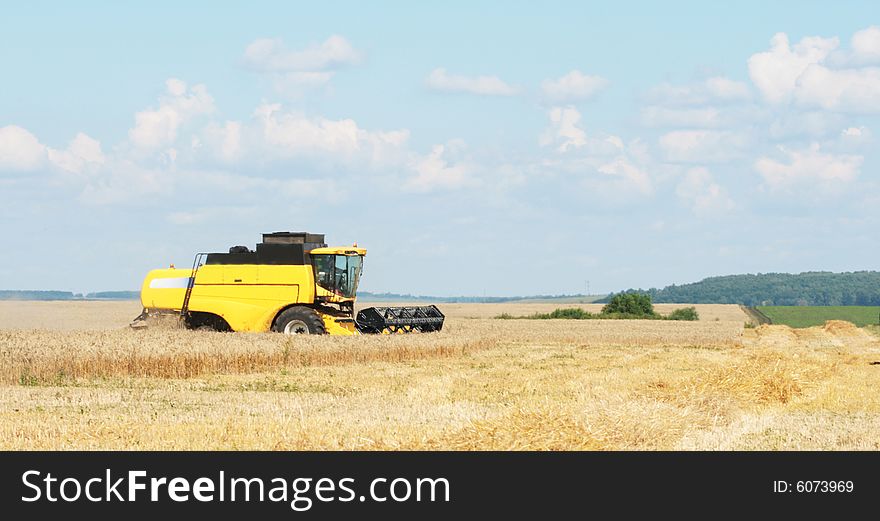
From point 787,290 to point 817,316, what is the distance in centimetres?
7400

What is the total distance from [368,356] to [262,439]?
1431 centimetres

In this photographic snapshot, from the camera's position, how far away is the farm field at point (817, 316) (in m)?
77.6

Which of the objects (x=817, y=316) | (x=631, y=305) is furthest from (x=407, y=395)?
(x=817, y=316)

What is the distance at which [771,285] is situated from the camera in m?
161

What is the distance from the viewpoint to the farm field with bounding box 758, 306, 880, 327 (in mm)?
77562

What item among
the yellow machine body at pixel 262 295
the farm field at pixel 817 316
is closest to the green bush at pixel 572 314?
the farm field at pixel 817 316

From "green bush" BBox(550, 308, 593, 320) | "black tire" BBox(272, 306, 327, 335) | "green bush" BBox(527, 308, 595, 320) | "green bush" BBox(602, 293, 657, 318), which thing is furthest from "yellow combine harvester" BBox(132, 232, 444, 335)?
"green bush" BBox(602, 293, 657, 318)

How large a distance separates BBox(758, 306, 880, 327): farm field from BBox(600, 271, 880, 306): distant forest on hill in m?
53.5

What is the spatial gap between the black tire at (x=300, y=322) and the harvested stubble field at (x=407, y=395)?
209 centimetres

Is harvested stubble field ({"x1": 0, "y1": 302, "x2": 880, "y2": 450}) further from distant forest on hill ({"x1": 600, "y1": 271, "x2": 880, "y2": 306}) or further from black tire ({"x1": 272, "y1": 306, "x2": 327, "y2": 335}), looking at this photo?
distant forest on hill ({"x1": 600, "y1": 271, "x2": 880, "y2": 306})

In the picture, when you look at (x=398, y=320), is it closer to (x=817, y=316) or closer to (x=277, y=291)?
(x=277, y=291)

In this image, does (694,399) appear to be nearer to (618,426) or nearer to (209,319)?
(618,426)

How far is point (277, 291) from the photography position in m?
30.6

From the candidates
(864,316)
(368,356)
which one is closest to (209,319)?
(368,356)
